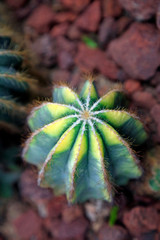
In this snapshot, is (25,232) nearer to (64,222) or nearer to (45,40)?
(64,222)

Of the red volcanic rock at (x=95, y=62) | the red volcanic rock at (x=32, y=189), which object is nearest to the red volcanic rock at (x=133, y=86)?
the red volcanic rock at (x=95, y=62)

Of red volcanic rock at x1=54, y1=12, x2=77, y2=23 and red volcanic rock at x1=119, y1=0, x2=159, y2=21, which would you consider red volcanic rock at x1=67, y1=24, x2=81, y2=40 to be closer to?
red volcanic rock at x1=54, y1=12, x2=77, y2=23

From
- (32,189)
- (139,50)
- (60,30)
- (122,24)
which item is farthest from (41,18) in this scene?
(32,189)

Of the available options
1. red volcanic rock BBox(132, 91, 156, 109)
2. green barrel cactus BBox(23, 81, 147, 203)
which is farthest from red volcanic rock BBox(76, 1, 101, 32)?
green barrel cactus BBox(23, 81, 147, 203)

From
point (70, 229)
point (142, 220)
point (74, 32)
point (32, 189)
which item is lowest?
point (142, 220)

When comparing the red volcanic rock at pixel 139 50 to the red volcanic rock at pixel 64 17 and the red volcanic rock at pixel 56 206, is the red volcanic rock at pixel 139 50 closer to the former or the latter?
the red volcanic rock at pixel 64 17

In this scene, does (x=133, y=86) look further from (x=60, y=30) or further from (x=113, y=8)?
(x=60, y=30)
